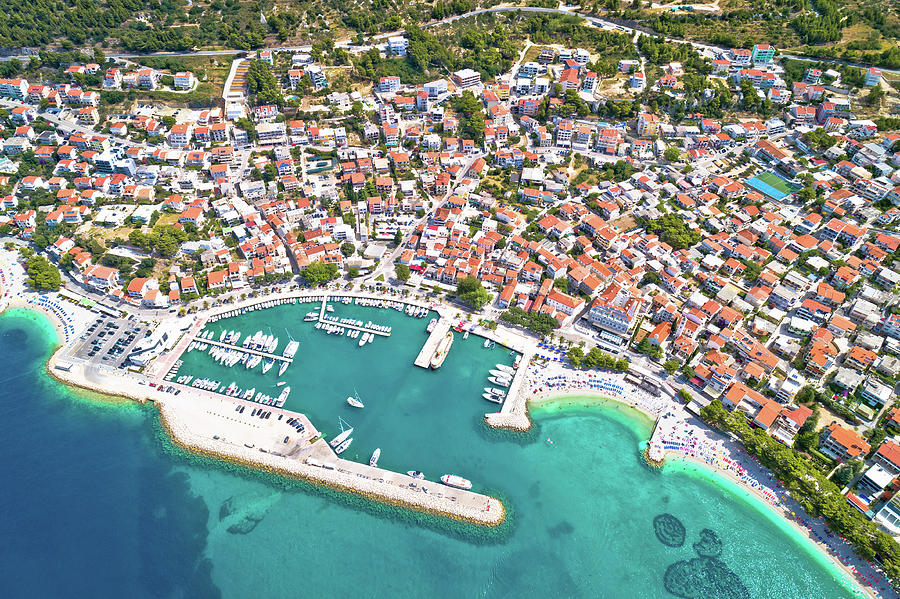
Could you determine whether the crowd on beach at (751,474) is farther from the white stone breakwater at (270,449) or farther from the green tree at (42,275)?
the green tree at (42,275)

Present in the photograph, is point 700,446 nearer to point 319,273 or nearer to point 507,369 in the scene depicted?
point 507,369

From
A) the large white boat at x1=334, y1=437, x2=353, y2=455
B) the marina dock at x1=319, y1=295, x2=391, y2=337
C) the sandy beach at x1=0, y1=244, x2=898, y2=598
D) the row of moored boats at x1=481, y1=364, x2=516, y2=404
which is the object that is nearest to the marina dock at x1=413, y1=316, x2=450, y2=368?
the marina dock at x1=319, y1=295, x2=391, y2=337

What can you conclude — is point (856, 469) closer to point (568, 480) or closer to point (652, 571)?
point (652, 571)

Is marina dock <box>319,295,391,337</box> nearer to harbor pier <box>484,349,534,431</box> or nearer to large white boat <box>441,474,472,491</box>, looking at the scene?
harbor pier <box>484,349,534,431</box>

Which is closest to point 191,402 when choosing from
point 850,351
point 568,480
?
point 568,480

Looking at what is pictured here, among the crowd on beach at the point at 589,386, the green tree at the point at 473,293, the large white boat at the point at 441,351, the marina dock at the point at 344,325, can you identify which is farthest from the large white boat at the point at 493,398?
the marina dock at the point at 344,325

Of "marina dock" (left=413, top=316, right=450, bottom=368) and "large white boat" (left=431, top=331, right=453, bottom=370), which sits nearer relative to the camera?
"large white boat" (left=431, top=331, right=453, bottom=370)
